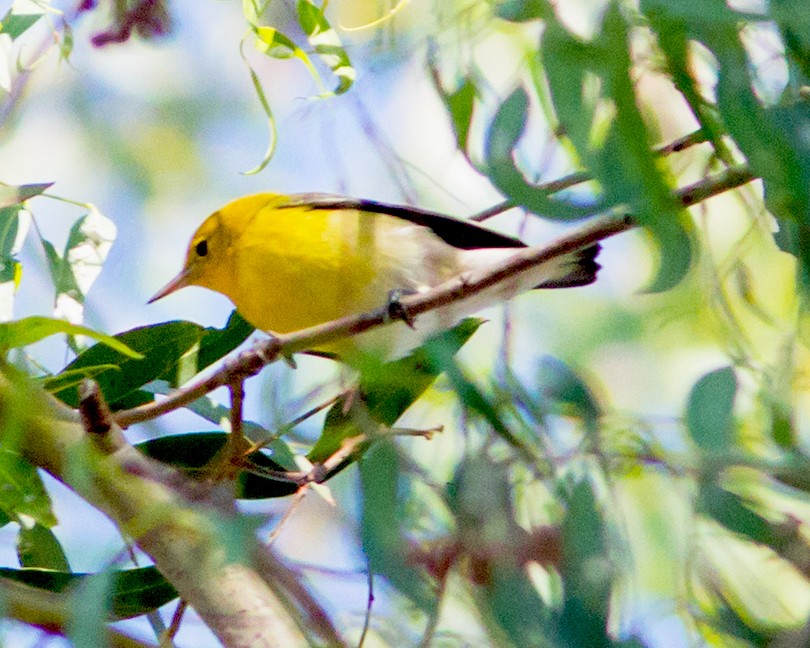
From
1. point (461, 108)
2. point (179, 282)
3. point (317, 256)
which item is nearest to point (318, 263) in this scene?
point (317, 256)

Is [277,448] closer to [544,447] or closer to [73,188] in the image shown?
[73,188]

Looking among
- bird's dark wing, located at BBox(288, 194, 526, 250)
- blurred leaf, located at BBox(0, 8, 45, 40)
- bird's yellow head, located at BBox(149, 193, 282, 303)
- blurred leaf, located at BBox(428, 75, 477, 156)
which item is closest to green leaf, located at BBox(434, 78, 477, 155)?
blurred leaf, located at BBox(428, 75, 477, 156)

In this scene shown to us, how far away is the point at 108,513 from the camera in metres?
1.33

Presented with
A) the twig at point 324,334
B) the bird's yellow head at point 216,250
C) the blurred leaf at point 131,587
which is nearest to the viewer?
the twig at point 324,334

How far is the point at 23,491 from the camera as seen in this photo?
1467mm

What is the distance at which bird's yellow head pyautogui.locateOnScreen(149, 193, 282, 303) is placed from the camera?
8.79 ft

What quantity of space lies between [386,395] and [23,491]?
503 millimetres

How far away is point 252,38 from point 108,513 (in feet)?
2.17

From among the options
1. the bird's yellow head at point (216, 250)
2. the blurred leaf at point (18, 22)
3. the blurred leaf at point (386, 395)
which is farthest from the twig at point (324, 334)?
the bird's yellow head at point (216, 250)

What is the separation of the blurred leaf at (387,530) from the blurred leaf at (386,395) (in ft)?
0.69

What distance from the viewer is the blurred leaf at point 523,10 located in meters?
0.91

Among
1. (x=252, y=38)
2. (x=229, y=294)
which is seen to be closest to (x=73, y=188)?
(x=252, y=38)

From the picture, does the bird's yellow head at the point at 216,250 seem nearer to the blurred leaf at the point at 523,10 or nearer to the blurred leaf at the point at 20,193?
the blurred leaf at the point at 20,193

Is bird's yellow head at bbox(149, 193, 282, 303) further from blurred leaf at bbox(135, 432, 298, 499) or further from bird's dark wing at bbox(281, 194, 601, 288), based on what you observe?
blurred leaf at bbox(135, 432, 298, 499)
